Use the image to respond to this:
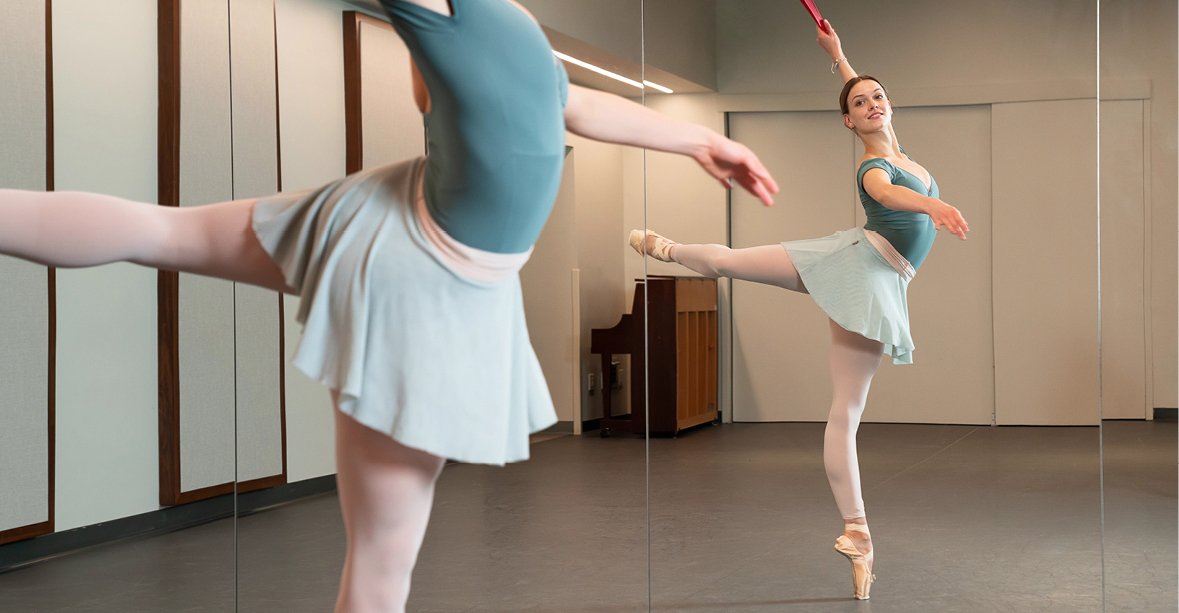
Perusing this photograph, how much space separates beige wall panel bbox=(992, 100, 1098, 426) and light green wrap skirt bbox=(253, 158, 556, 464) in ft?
5.95

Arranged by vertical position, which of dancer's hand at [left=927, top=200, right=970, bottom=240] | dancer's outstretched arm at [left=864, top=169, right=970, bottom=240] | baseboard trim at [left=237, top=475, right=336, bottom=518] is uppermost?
dancer's outstretched arm at [left=864, top=169, right=970, bottom=240]

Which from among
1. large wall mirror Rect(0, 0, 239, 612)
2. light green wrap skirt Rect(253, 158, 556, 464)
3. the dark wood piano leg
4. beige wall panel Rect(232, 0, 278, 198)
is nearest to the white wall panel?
large wall mirror Rect(0, 0, 239, 612)

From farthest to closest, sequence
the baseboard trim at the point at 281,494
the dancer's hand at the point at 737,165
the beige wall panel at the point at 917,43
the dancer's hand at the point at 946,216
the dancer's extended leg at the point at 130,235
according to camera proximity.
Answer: the baseboard trim at the point at 281,494
the beige wall panel at the point at 917,43
the dancer's hand at the point at 946,216
the dancer's hand at the point at 737,165
the dancer's extended leg at the point at 130,235

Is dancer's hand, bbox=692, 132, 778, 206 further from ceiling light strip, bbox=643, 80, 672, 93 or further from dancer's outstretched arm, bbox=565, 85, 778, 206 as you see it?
ceiling light strip, bbox=643, 80, 672, 93

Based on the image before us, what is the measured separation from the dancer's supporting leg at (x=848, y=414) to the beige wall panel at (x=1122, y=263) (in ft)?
2.22

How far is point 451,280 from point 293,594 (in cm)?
201

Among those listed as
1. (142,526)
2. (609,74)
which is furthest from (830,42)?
(142,526)

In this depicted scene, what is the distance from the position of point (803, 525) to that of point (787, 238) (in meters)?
0.79

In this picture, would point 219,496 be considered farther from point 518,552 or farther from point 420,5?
point 420,5

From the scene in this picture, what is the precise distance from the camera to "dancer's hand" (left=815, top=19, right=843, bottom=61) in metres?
2.51

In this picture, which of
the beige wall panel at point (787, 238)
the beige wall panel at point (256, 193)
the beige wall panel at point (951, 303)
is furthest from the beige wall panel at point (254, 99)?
the beige wall panel at point (951, 303)

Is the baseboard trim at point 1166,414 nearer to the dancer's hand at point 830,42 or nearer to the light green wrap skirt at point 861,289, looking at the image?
the light green wrap skirt at point 861,289

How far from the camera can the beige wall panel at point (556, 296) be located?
2398 millimetres

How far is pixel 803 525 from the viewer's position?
8.34 feet
